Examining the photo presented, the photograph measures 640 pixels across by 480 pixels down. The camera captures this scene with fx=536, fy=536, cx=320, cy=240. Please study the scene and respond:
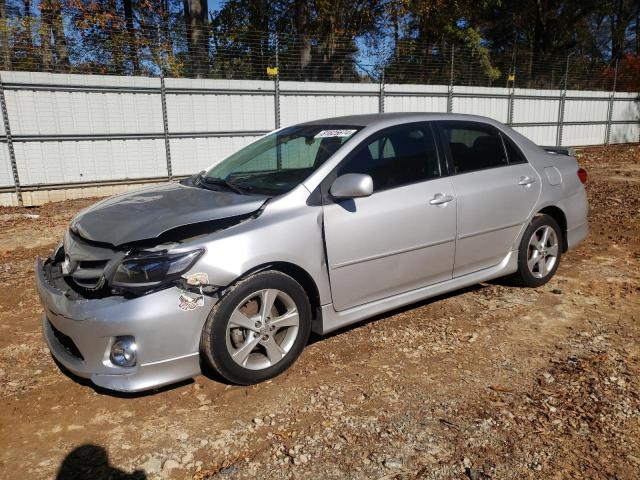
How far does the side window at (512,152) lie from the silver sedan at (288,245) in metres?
0.01

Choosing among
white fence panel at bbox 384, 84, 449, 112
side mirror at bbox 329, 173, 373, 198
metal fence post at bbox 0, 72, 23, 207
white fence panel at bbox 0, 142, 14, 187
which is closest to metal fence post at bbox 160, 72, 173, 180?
metal fence post at bbox 0, 72, 23, 207

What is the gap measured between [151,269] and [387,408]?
1519 millimetres

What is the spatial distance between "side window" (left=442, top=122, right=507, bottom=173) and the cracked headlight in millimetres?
2305

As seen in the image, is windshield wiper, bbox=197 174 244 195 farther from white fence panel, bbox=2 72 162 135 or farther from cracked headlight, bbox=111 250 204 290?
white fence panel, bbox=2 72 162 135

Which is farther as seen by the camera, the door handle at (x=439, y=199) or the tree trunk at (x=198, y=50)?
the tree trunk at (x=198, y=50)

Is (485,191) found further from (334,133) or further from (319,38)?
(319,38)

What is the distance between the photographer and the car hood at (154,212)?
3.10m

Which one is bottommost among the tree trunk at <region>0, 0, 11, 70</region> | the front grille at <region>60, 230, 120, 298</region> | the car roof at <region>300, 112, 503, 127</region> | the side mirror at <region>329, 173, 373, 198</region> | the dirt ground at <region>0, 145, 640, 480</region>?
the dirt ground at <region>0, 145, 640, 480</region>

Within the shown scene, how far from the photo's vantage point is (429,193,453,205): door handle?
393cm

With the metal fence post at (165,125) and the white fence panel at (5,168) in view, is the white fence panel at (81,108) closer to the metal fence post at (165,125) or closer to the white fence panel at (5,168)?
the metal fence post at (165,125)

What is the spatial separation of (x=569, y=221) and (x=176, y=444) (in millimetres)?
3974

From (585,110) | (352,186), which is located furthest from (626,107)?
(352,186)

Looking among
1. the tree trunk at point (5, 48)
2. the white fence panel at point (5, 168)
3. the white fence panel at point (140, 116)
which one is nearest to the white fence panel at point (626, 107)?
the white fence panel at point (140, 116)

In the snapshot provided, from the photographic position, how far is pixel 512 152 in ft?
15.2
